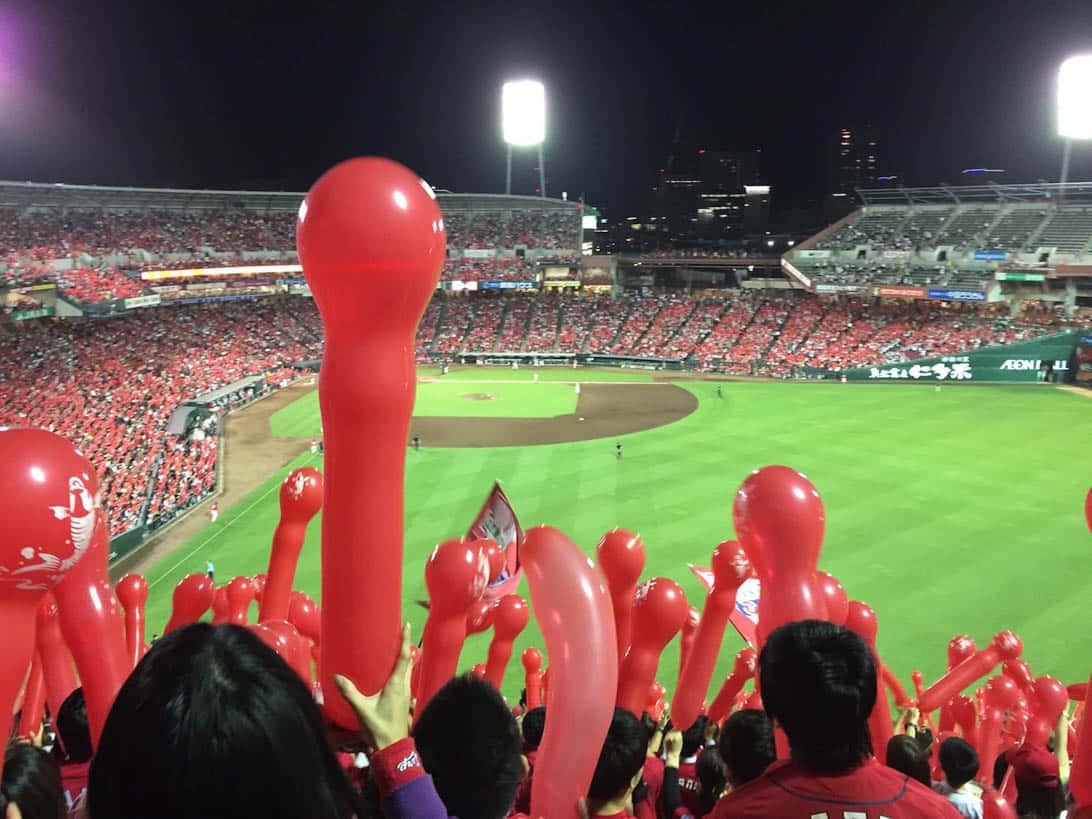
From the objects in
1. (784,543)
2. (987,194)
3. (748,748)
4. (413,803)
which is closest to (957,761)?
(748,748)

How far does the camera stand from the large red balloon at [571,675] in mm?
2777

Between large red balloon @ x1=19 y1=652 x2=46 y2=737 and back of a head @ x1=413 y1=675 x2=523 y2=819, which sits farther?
large red balloon @ x1=19 y1=652 x2=46 y2=737

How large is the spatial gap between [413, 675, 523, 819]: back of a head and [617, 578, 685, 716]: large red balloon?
4.98 ft

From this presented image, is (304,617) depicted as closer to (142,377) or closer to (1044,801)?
(1044,801)

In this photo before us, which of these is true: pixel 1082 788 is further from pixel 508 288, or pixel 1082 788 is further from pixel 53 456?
pixel 508 288

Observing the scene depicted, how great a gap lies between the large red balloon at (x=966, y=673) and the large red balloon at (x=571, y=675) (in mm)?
4415

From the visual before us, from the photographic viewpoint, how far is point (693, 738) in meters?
5.05

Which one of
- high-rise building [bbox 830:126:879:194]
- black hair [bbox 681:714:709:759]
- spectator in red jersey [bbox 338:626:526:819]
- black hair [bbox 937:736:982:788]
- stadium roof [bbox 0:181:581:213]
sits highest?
high-rise building [bbox 830:126:879:194]

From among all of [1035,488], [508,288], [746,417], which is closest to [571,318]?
[508,288]

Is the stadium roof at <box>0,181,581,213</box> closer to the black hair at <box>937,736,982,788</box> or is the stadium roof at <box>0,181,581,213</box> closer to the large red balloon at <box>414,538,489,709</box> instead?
the large red balloon at <box>414,538,489,709</box>

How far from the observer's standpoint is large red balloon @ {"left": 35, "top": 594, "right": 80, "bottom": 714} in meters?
4.22

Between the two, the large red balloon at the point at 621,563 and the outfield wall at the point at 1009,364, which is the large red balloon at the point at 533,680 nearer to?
the large red balloon at the point at 621,563

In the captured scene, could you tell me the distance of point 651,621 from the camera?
3.95 m

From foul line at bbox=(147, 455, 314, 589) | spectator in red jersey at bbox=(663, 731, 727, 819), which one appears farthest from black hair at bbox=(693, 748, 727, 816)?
foul line at bbox=(147, 455, 314, 589)
